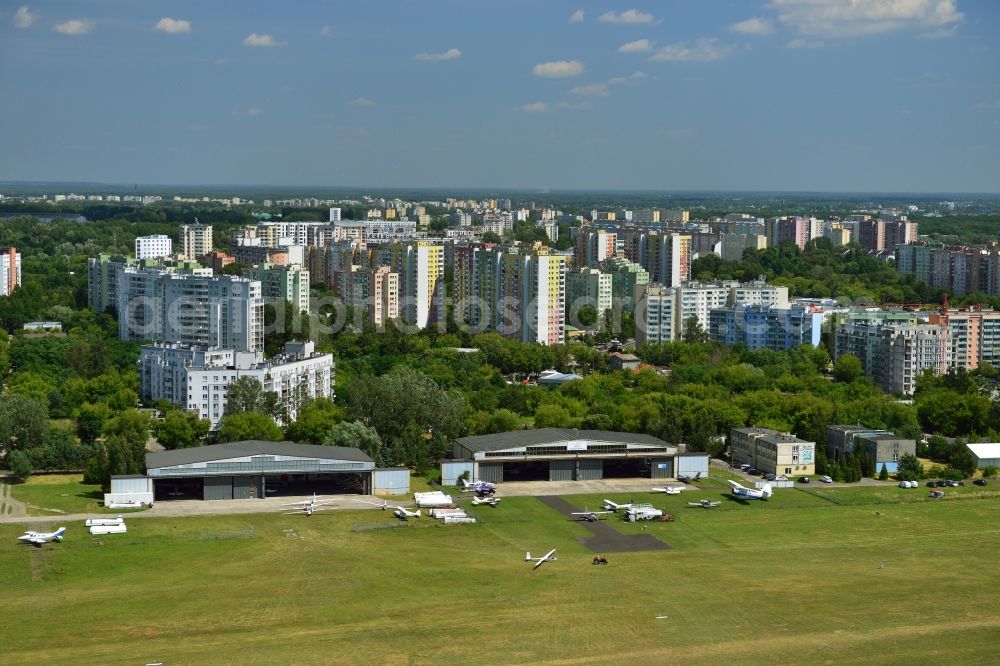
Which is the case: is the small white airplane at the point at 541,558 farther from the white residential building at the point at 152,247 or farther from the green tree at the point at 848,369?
the white residential building at the point at 152,247

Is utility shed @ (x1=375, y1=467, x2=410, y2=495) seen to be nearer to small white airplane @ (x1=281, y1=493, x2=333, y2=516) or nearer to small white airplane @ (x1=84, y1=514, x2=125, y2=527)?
small white airplane @ (x1=281, y1=493, x2=333, y2=516)

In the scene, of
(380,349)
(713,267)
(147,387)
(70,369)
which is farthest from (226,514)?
(713,267)

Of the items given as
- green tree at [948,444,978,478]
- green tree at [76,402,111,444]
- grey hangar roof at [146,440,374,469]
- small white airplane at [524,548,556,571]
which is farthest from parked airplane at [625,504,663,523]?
green tree at [76,402,111,444]

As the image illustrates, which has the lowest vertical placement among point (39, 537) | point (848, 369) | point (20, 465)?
point (39, 537)

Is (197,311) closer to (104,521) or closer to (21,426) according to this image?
(21,426)

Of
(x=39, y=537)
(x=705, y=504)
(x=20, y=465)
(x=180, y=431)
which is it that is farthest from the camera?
(x=180, y=431)

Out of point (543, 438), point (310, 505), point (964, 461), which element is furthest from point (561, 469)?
point (964, 461)

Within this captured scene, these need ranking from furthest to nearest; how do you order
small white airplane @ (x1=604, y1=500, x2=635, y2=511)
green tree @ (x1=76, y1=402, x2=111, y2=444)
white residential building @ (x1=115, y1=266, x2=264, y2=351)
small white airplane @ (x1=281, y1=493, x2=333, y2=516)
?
white residential building @ (x1=115, y1=266, x2=264, y2=351), green tree @ (x1=76, y1=402, x2=111, y2=444), small white airplane @ (x1=604, y1=500, x2=635, y2=511), small white airplane @ (x1=281, y1=493, x2=333, y2=516)
